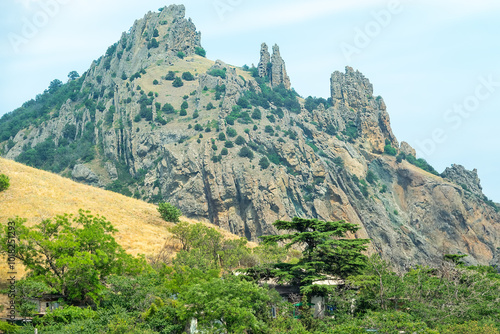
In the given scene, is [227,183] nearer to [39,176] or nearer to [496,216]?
[39,176]

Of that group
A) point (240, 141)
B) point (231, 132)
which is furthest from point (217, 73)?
point (240, 141)

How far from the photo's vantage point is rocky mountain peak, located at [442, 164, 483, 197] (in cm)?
17488

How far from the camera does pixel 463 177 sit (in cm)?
17638

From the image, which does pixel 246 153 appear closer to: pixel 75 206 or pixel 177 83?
pixel 177 83

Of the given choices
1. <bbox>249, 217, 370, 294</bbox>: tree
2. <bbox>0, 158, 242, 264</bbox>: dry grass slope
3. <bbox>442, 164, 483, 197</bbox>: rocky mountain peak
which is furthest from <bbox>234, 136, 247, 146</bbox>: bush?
<bbox>249, 217, 370, 294</bbox>: tree

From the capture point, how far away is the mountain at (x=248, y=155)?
5344 inches

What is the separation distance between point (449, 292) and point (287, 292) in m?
14.5

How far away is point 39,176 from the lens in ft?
271

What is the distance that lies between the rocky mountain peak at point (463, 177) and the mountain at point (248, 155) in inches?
17.9

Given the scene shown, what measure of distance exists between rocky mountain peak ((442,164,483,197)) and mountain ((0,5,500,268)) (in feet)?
1.49

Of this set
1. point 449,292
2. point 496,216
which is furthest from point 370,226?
point 449,292

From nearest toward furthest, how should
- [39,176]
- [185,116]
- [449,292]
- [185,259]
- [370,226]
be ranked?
[449,292], [185,259], [39,176], [370,226], [185,116]

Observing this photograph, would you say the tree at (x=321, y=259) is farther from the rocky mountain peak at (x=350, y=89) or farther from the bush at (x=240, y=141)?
the rocky mountain peak at (x=350, y=89)

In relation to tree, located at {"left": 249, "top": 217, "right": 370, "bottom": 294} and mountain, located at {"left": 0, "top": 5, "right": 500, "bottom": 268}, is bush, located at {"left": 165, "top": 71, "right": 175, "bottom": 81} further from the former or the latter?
tree, located at {"left": 249, "top": 217, "right": 370, "bottom": 294}
